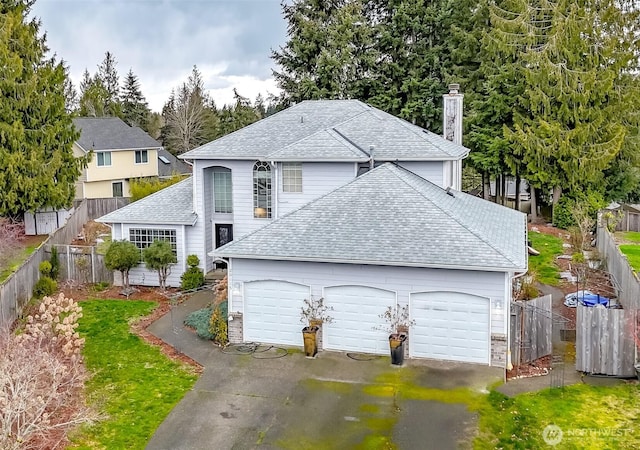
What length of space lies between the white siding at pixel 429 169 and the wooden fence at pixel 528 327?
7.02 m

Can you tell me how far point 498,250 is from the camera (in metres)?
14.7

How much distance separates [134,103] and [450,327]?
6379 cm

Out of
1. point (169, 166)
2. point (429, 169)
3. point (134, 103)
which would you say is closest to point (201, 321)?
point (429, 169)

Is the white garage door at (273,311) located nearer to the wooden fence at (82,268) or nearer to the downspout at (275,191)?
the downspout at (275,191)

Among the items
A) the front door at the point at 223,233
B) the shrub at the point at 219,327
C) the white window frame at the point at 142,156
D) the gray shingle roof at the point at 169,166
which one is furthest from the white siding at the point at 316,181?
the gray shingle roof at the point at 169,166

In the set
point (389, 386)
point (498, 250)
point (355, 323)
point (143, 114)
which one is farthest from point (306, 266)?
point (143, 114)

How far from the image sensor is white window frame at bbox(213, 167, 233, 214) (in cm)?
2342

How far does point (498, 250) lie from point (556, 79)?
2073 cm

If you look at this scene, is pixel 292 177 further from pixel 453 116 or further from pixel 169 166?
pixel 169 166

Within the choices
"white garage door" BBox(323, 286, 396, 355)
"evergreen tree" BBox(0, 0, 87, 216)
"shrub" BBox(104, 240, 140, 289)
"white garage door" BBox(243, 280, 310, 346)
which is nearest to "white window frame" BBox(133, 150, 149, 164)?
"evergreen tree" BBox(0, 0, 87, 216)

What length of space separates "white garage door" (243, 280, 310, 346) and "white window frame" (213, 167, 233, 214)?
7636mm

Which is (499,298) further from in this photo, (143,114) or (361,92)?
(143,114)

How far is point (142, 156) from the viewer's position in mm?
46375

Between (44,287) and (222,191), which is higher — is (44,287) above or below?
below
